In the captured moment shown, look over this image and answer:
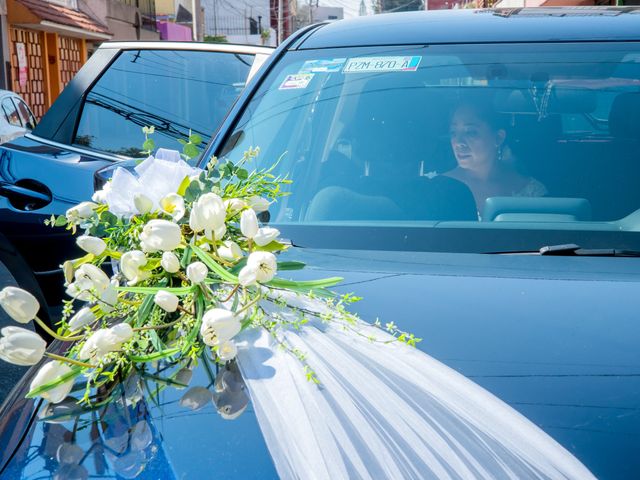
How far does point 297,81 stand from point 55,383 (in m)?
1.67

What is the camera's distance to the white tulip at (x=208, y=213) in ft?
6.06

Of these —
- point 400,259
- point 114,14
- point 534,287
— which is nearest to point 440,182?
point 400,259

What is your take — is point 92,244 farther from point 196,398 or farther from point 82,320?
point 196,398

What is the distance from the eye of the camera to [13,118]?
20.8 feet

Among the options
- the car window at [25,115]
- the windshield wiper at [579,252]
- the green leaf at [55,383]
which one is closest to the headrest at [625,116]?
the windshield wiper at [579,252]

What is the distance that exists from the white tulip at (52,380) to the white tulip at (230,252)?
398mm

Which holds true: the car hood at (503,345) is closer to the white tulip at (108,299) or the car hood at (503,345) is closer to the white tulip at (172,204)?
the white tulip at (108,299)

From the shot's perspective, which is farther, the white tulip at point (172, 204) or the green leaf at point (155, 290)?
the white tulip at point (172, 204)

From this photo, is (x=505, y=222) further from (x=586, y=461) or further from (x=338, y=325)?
(x=586, y=461)

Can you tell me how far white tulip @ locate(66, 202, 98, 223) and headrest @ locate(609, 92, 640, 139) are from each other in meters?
1.68

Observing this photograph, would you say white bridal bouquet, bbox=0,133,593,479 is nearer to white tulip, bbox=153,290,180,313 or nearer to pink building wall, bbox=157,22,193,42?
white tulip, bbox=153,290,180,313

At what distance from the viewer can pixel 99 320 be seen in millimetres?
1927

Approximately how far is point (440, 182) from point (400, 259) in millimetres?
517

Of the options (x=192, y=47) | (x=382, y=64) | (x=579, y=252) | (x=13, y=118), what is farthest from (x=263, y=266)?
A: (x=13, y=118)
